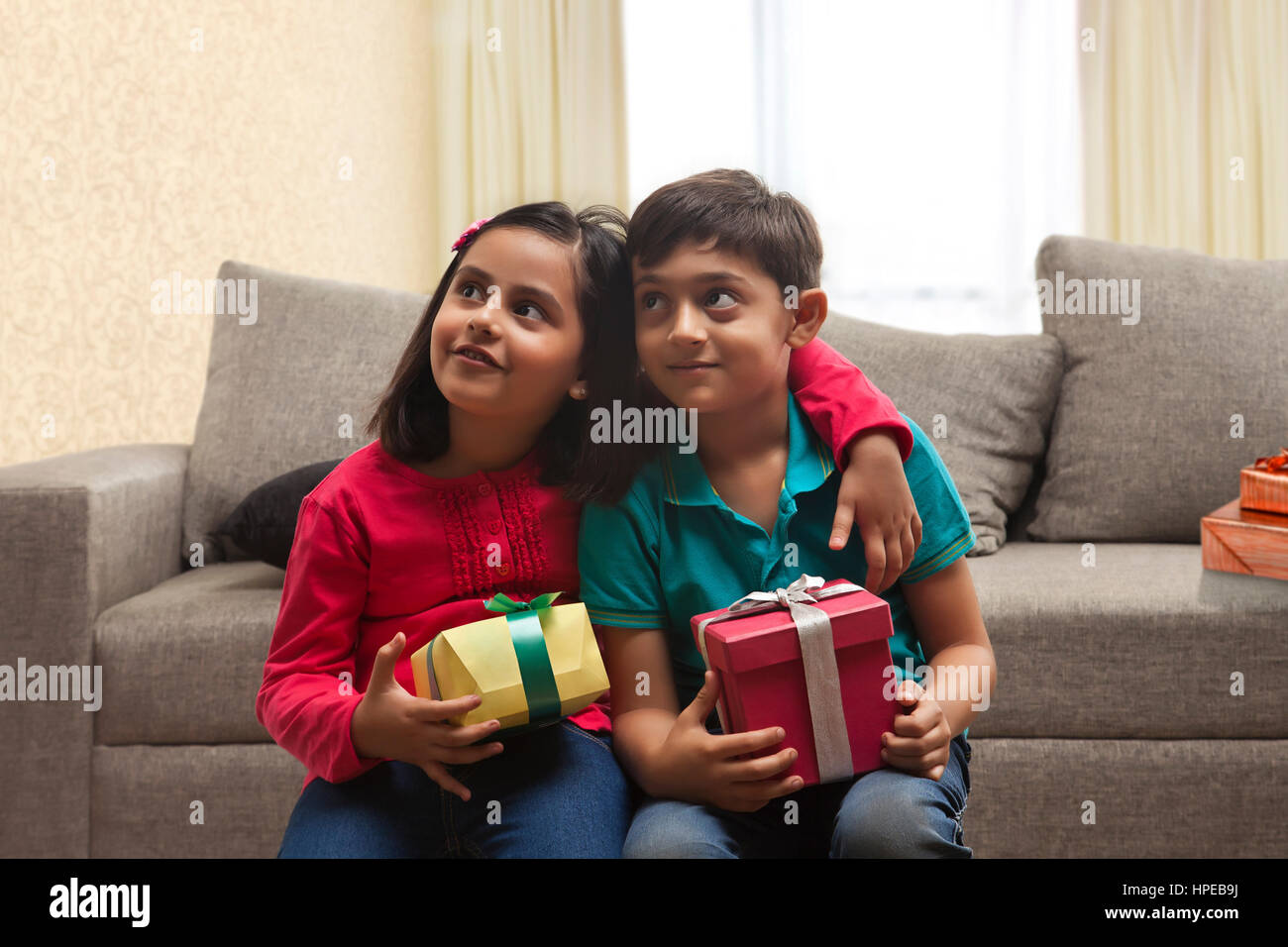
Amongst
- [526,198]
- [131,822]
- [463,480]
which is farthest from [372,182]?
[463,480]

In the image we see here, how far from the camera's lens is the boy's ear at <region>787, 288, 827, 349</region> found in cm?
91

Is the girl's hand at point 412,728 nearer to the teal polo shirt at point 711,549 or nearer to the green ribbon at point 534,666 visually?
the green ribbon at point 534,666

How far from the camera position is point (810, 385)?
0.95 meters

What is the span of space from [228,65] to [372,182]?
739 millimetres

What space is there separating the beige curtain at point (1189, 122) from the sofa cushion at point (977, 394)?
1.76m

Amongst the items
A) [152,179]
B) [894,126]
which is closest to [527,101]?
[894,126]

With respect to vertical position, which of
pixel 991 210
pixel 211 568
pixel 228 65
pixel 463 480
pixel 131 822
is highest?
pixel 228 65

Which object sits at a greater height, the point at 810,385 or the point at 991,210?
the point at 991,210

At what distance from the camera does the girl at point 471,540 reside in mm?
815

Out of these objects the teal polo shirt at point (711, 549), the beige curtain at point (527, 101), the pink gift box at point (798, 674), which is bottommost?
the pink gift box at point (798, 674)

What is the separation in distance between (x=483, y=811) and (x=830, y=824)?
280mm

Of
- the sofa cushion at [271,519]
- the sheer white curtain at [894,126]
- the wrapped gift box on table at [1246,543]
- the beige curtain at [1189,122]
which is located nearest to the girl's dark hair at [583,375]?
the sofa cushion at [271,519]

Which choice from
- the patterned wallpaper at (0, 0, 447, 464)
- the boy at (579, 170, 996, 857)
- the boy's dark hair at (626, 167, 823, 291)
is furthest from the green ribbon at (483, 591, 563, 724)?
the patterned wallpaper at (0, 0, 447, 464)
